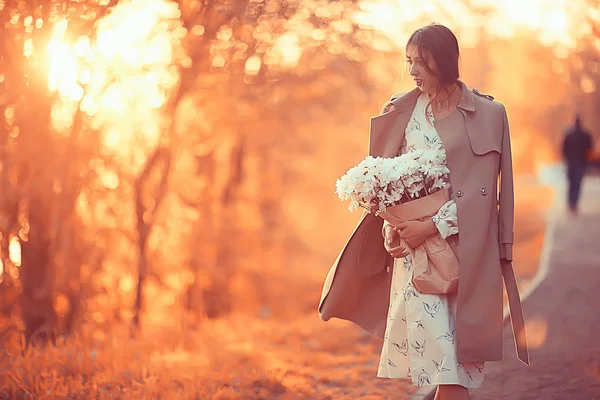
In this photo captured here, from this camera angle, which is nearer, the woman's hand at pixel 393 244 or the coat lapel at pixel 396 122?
the woman's hand at pixel 393 244

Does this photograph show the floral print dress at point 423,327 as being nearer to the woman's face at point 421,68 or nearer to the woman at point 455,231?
the woman at point 455,231

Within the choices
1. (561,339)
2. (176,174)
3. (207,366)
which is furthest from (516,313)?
(176,174)

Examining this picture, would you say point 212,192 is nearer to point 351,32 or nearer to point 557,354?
point 351,32

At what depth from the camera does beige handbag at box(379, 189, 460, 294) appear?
410 centimetres

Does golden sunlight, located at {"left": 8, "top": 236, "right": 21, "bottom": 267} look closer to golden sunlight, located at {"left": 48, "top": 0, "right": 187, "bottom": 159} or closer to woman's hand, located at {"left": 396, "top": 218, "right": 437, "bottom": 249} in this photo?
golden sunlight, located at {"left": 48, "top": 0, "right": 187, "bottom": 159}

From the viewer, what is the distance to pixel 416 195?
13.5 ft

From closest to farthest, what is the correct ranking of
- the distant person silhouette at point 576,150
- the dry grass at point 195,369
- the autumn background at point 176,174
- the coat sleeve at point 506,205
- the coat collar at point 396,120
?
the coat sleeve at point 506,205 < the coat collar at point 396,120 < the dry grass at point 195,369 < the autumn background at point 176,174 < the distant person silhouette at point 576,150

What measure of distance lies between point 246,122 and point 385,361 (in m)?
4.51

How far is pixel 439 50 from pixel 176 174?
16.3 feet

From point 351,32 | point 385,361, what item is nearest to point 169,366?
point 385,361

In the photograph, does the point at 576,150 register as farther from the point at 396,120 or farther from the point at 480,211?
the point at 480,211

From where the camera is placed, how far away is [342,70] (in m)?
8.45

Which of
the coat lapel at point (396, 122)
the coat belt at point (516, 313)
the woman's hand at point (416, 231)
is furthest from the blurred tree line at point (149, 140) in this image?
the coat belt at point (516, 313)

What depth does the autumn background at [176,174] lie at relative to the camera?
19.5ft
